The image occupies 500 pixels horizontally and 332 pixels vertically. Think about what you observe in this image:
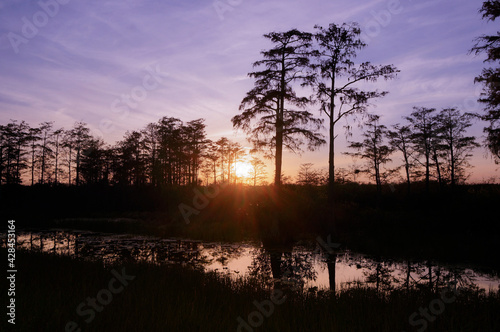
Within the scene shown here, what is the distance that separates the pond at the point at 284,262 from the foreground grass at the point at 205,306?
199cm

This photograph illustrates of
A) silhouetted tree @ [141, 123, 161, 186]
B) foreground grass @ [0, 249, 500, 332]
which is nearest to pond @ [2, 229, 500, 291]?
foreground grass @ [0, 249, 500, 332]

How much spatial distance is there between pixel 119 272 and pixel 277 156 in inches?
571

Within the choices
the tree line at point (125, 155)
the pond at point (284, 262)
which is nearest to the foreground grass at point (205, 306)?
the pond at point (284, 262)

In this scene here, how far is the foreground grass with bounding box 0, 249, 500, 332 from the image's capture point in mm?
6012

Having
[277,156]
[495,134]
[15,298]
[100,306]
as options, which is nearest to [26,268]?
[15,298]

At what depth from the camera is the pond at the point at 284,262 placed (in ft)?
37.1

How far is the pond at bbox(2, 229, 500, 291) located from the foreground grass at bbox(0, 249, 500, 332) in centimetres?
199

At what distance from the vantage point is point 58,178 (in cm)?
5819

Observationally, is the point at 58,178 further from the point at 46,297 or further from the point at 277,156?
the point at 46,297

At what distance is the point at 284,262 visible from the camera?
14.6 metres

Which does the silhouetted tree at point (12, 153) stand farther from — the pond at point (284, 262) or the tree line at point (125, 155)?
the pond at point (284, 262)

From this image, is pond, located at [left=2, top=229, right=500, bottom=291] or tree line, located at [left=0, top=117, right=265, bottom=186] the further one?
tree line, located at [left=0, top=117, right=265, bottom=186]

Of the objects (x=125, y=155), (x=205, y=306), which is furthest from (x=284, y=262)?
(x=125, y=155)

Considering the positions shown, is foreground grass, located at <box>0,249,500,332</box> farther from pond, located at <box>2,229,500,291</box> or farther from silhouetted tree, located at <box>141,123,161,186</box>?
silhouetted tree, located at <box>141,123,161,186</box>
